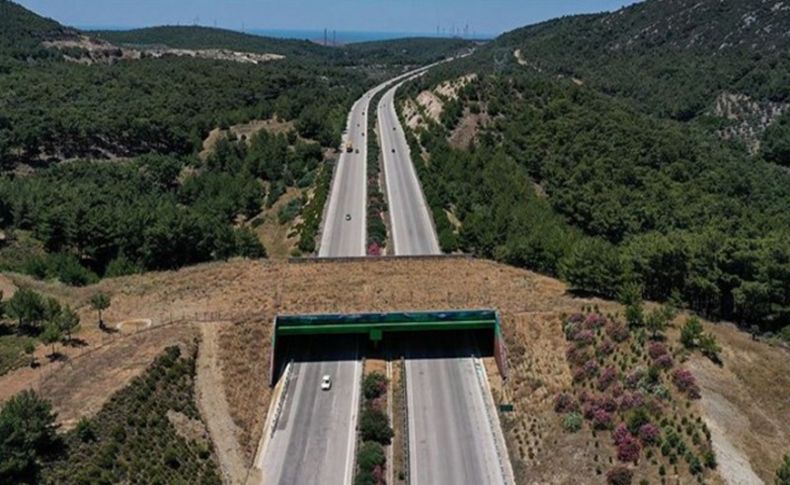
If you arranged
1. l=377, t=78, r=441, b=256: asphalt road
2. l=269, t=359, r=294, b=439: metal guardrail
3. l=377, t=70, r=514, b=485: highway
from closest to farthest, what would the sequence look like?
l=377, t=70, r=514, b=485: highway
l=269, t=359, r=294, b=439: metal guardrail
l=377, t=78, r=441, b=256: asphalt road

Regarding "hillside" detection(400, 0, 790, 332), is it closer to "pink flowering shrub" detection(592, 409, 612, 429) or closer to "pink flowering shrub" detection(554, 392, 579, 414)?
"pink flowering shrub" detection(554, 392, 579, 414)

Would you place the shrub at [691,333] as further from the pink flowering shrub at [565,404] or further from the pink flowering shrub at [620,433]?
the pink flowering shrub at [620,433]

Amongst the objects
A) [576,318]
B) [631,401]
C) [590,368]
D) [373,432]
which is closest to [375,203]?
[576,318]

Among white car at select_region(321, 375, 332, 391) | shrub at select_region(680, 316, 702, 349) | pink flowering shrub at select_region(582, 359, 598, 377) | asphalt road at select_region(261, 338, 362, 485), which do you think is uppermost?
shrub at select_region(680, 316, 702, 349)

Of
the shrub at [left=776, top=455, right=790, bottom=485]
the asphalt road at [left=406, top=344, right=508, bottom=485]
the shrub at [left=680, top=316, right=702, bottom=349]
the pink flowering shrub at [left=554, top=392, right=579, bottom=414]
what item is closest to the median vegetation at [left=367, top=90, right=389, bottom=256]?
the asphalt road at [left=406, top=344, right=508, bottom=485]

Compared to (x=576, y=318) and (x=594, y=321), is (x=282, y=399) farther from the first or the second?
(x=594, y=321)

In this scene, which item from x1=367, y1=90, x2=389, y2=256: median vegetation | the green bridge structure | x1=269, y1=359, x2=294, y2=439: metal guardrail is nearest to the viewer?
x1=269, y1=359, x2=294, y2=439: metal guardrail

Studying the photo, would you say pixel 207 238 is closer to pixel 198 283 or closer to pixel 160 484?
pixel 198 283

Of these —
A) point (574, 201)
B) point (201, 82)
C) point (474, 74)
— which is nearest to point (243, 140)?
point (201, 82)
